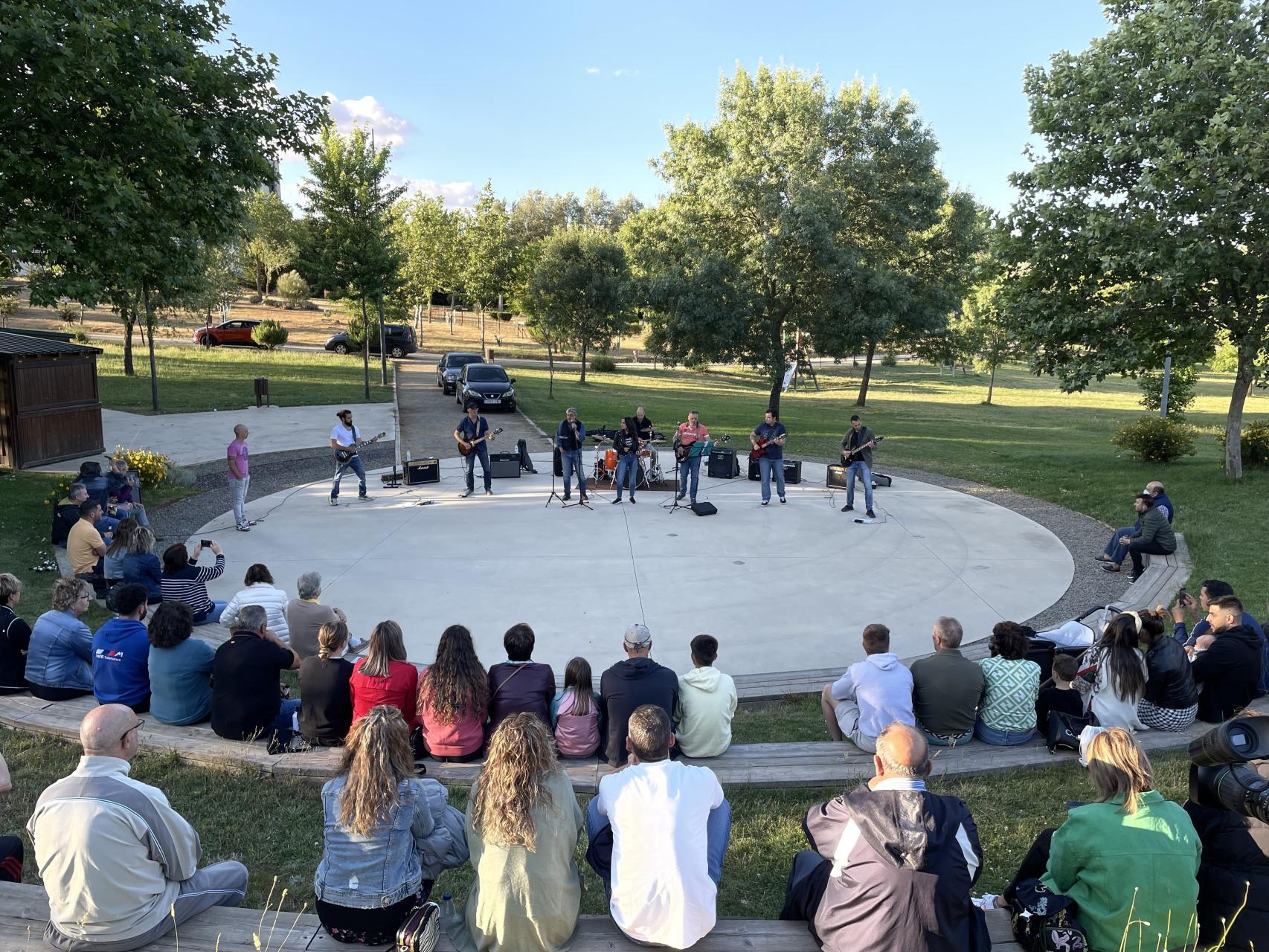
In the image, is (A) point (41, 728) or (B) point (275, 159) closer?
(A) point (41, 728)

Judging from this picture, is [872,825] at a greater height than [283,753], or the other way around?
[872,825]

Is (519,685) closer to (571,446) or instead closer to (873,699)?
(873,699)

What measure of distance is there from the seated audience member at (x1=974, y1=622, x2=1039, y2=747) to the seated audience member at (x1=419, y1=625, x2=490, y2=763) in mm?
3487

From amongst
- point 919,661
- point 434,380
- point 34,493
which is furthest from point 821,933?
point 434,380

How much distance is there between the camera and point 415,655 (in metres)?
8.38

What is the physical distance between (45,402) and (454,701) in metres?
16.0

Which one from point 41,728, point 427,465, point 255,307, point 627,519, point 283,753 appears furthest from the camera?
point 255,307

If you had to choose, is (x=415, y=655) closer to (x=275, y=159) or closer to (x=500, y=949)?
(x=500, y=949)

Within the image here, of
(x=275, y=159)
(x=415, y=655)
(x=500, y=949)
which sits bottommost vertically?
(x=415, y=655)

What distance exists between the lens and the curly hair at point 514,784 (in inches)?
134

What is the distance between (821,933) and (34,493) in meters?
15.3

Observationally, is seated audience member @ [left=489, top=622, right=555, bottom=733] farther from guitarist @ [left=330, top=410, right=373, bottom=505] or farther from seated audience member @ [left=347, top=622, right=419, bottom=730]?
guitarist @ [left=330, top=410, right=373, bottom=505]

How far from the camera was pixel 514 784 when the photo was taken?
346cm

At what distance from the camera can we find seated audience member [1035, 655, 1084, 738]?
5.98 m
